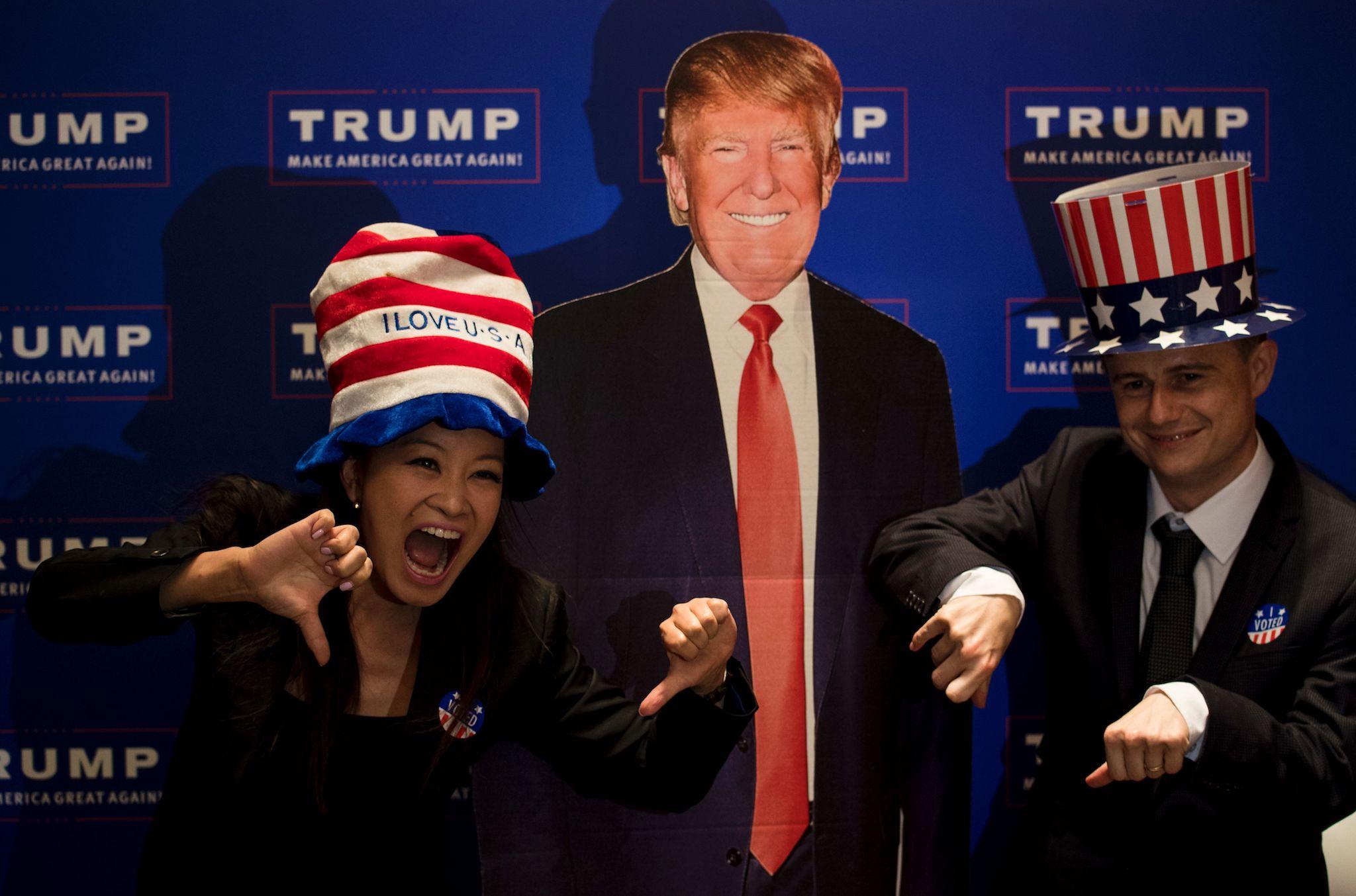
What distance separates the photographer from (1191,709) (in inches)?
73.5

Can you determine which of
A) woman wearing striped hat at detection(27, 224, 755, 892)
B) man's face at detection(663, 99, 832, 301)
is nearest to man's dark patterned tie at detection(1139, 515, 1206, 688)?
woman wearing striped hat at detection(27, 224, 755, 892)

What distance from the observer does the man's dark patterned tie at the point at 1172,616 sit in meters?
2.06

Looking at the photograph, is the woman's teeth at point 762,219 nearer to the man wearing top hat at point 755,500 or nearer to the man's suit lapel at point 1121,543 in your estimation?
the man wearing top hat at point 755,500

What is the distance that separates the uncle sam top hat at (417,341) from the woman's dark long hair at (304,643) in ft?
0.52

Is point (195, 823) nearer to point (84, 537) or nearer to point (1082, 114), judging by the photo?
point (84, 537)

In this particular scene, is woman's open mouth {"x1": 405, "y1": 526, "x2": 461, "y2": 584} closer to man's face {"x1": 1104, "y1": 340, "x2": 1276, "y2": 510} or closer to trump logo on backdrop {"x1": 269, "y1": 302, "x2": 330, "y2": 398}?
trump logo on backdrop {"x1": 269, "y1": 302, "x2": 330, "y2": 398}

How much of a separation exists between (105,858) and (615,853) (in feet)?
3.82

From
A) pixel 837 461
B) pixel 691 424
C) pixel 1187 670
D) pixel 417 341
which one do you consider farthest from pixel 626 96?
pixel 1187 670

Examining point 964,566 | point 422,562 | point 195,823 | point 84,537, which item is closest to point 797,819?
point 964,566

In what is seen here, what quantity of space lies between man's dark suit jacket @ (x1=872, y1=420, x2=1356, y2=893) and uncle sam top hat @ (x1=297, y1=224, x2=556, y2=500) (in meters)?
0.93

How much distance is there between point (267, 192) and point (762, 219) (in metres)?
1.13

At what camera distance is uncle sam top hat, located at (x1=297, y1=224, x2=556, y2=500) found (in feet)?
5.77

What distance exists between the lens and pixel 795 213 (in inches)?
91.0

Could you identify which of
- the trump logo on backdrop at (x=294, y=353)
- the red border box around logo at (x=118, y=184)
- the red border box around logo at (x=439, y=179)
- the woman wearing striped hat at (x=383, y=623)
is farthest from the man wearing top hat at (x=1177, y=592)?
the red border box around logo at (x=118, y=184)
